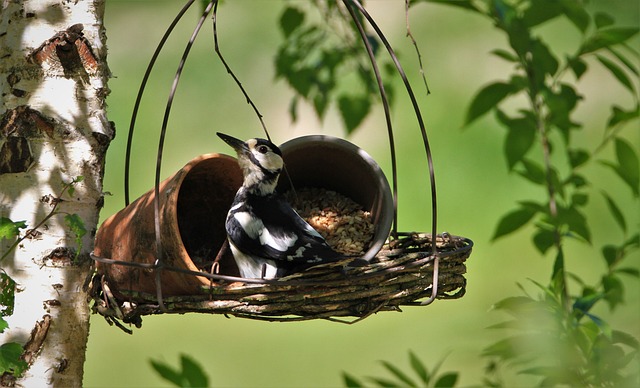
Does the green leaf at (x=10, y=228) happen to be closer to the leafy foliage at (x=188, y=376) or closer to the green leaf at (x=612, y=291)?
the leafy foliage at (x=188, y=376)

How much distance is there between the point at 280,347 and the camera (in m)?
4.30

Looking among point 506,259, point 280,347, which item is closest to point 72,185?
point 280,347

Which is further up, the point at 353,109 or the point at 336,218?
the point at 353,109

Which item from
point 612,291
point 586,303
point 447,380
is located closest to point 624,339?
point 586,303

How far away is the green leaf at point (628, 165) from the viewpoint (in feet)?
6.06

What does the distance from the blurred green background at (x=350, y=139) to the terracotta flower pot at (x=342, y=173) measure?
181cm

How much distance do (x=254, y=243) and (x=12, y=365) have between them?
1.61 feet

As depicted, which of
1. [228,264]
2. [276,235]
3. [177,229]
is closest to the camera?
[177,229]

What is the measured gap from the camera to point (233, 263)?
1890mm

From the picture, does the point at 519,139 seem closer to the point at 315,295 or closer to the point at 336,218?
the point at 336,218

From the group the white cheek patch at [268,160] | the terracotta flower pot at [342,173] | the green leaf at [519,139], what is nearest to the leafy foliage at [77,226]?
the white cheek patch at [268,160]

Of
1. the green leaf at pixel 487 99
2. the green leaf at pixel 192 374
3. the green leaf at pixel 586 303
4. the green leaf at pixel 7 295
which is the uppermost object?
the green leaf at pixel 487 99

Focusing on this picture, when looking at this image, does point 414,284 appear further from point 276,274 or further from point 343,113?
point 343,113

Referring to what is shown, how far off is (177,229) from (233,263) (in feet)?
1.06
